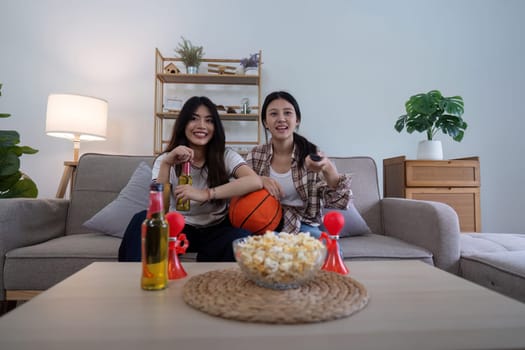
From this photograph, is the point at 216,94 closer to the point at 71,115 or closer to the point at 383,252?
the point at 71,115

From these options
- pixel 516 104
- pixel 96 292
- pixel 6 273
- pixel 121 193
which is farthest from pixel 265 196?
pixel 516 104

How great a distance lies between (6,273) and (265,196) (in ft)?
3.43

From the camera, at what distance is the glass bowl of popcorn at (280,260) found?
1.97ft

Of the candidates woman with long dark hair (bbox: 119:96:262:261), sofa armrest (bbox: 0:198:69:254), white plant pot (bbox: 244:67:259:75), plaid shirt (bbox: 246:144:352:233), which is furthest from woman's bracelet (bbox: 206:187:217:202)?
white plant pot (bbox: 244:67:259:75)

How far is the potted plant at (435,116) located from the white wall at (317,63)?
59 cm

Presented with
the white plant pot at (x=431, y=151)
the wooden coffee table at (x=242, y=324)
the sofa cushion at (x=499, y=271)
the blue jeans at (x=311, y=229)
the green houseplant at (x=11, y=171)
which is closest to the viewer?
the wooden coffee table at (x=242, y=324)

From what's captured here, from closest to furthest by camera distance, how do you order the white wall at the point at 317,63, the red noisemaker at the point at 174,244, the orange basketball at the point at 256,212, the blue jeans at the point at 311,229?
1. the red noisemaker at the point at 174,244
2. the orange basketball at the point at 256,212
3. the blue jeans at the point at 311,229
4. the white wall at the point at 317,63

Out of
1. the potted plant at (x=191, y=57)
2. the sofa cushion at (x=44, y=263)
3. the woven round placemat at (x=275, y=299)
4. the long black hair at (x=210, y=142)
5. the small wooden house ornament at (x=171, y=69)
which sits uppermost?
the potted plant at (x=191, y=57)

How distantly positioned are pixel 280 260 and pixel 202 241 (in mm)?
702

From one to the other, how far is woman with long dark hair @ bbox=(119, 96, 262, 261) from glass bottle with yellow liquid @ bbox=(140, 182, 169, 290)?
537mm

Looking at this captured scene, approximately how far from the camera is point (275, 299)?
580 millimetres

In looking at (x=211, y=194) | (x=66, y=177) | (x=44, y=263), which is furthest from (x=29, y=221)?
(x=211, y=194)

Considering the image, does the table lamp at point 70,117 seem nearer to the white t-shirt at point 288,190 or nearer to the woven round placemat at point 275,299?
the white t-shirt at point 288,190

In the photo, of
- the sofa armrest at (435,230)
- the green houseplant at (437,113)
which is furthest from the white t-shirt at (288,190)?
the green houseplant at (437,113)
